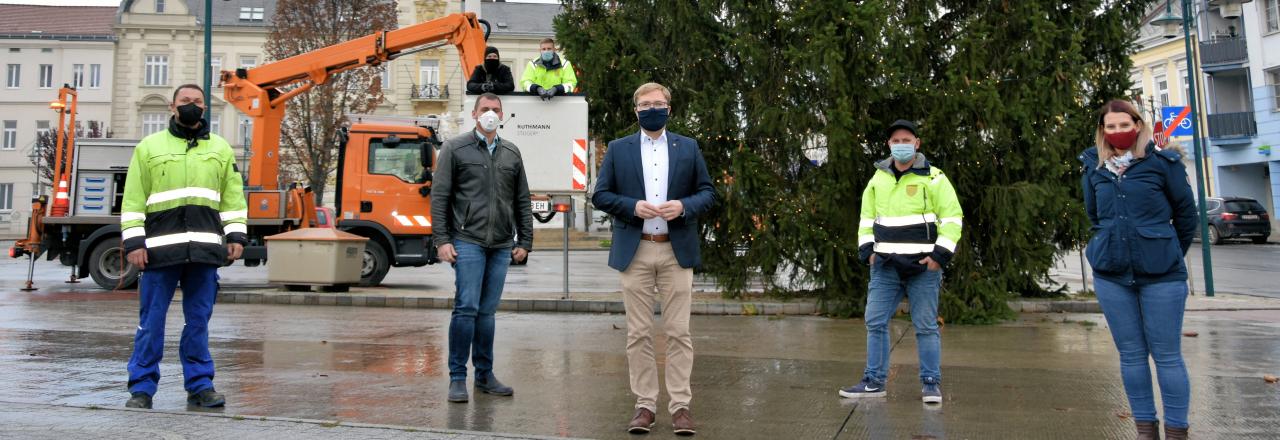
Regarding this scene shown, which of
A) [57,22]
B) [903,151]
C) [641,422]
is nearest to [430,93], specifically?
[57,22]

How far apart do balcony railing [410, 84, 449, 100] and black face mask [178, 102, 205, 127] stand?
172 feet

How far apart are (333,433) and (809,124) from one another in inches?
302

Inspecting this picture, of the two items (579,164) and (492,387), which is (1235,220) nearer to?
(579,164)

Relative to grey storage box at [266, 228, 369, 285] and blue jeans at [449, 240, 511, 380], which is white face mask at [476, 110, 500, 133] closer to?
blue jeans at [449, 240, 511, 380]

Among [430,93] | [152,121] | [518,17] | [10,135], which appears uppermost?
[518,17]

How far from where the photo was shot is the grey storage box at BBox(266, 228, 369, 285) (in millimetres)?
14266

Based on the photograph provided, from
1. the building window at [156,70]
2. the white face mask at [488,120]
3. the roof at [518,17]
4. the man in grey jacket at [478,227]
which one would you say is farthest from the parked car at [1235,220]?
the building window at [156,70]

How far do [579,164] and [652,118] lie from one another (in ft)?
24.4

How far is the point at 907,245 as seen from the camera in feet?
19.7

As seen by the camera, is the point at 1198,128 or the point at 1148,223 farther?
the point at 1198,128

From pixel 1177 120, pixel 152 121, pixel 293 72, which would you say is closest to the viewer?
pixel 1177 120

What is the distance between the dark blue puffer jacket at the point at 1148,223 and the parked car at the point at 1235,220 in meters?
30.8

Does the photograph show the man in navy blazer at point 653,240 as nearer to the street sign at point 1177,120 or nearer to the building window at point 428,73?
the street sign at point 1177,120

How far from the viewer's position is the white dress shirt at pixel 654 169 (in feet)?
17.2
